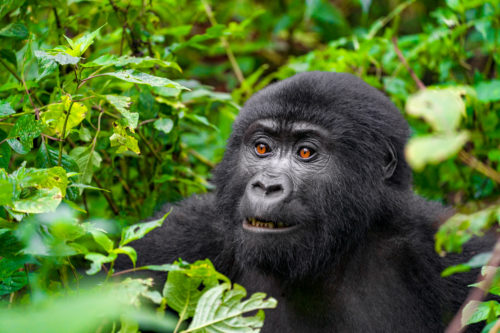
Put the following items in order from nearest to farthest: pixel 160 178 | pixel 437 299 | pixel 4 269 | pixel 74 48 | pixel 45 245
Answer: pixel 45 245
pixel 4 269
pixel 74 48
pixel 437 299
pixel 160 178

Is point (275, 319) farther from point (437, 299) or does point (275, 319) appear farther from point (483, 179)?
point (483, 179)

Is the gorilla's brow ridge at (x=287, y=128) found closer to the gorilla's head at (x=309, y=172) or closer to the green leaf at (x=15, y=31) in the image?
the gorilla's head at (x=309, y=172)

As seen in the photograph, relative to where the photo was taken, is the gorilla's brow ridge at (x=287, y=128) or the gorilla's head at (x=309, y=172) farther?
the gorilla's brow ridge at (x=287, y=128)

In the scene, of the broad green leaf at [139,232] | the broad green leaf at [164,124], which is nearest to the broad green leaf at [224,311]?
the broad green leaf at [139,232]

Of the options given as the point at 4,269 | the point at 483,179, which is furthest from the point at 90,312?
the point at 483,179

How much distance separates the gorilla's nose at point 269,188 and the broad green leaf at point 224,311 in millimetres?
754

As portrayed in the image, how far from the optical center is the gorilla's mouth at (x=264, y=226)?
9.73 ft

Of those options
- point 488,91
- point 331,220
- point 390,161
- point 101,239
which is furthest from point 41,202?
point 488,91

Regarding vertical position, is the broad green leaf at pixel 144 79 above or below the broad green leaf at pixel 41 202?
above

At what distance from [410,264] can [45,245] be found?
2.04 meters

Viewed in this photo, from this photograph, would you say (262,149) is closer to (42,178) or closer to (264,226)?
(264,226)

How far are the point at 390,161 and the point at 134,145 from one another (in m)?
1.49

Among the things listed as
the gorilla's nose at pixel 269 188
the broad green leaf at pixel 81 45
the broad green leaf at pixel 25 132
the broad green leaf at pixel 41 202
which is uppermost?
the broad green leaf at pixel 81 45

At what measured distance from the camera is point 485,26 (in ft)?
15.3
